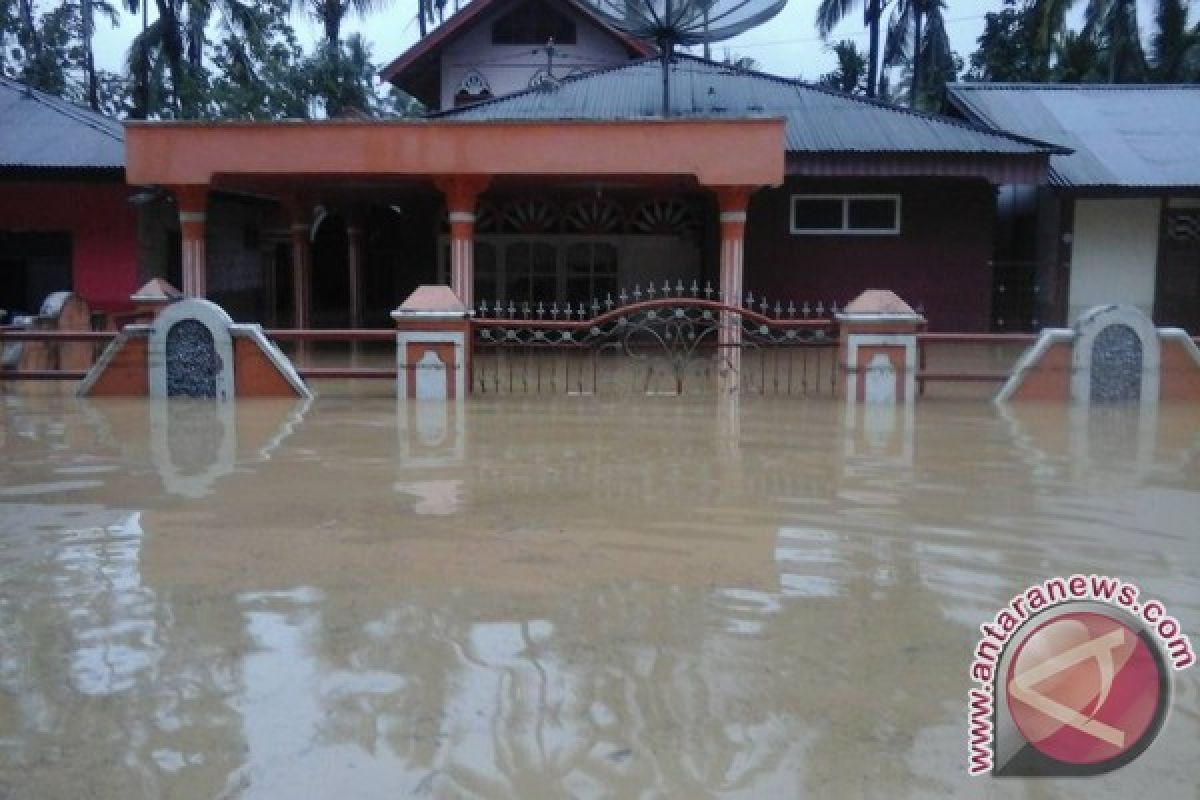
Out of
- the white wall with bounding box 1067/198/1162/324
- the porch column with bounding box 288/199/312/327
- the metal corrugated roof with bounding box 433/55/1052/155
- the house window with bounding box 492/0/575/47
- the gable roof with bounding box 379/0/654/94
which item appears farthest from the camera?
the house window with bounding box 492/0/575/47

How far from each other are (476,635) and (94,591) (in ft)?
6.13

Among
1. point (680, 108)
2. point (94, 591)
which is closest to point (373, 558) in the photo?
point (94, 591)

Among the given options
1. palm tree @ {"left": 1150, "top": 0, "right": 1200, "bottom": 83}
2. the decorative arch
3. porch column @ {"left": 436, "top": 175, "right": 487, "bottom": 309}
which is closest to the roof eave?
porch column @ {"left": 436, "top": 175, "right": 487, "bottom": 309}

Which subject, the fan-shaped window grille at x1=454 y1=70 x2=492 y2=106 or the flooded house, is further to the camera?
the fan-shaped window grille at x1=454 y1=70 x2=492 y2=106

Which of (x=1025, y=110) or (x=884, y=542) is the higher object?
(x=1025, y=110)

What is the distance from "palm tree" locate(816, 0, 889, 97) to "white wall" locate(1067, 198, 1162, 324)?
14.9 m

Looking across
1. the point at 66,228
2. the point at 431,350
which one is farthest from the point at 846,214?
the point at 66,228

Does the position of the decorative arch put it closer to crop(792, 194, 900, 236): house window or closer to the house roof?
crop(792, 194, 900, 236): house window

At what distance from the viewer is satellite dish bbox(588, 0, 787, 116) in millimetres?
17750

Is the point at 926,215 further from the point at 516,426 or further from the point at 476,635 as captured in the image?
the point at 476,635

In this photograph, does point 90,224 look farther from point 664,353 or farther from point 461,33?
point 664,353

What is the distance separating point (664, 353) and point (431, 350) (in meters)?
4.22

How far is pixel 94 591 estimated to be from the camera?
17.7 feet

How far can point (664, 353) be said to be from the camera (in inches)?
611
